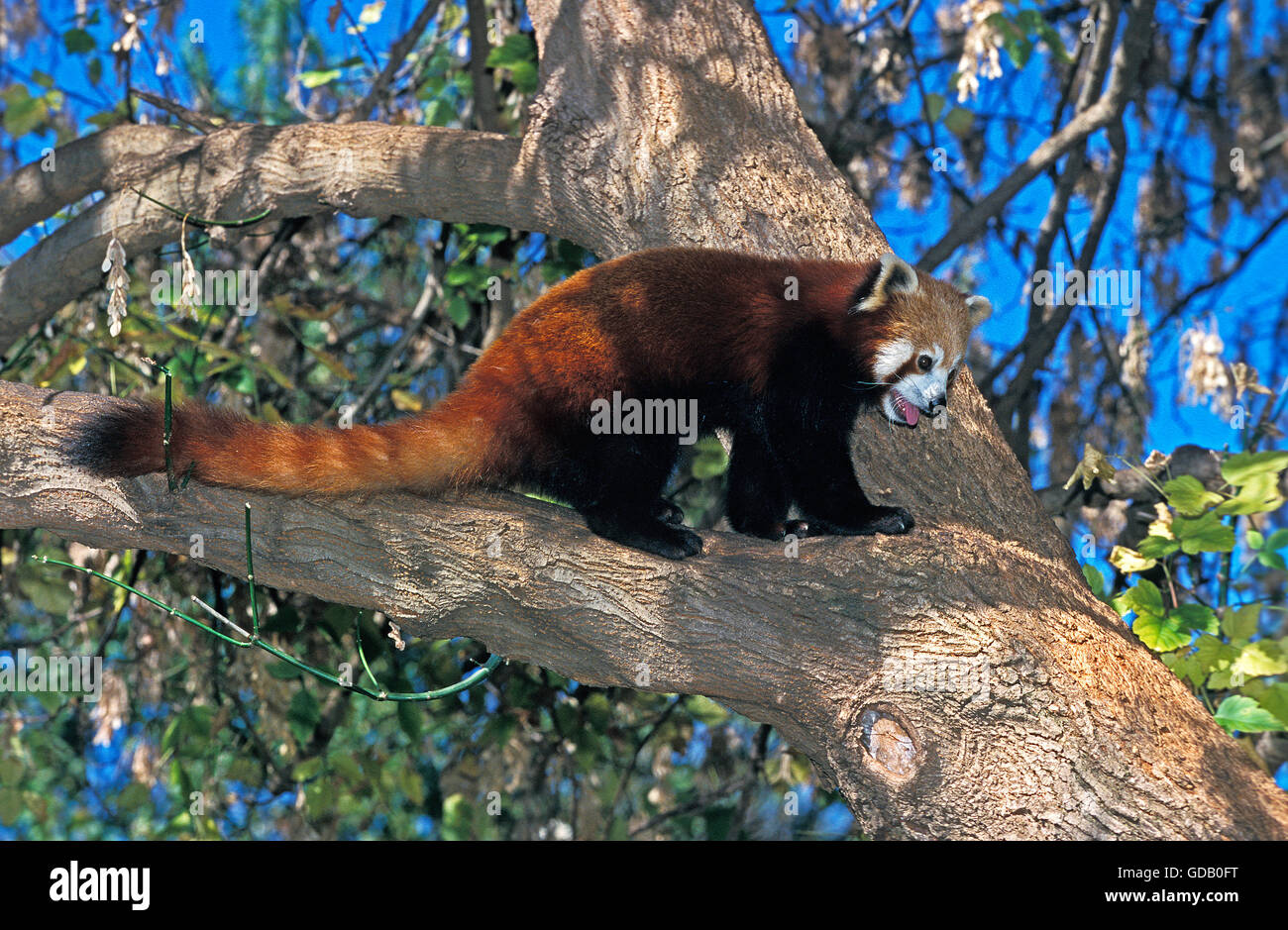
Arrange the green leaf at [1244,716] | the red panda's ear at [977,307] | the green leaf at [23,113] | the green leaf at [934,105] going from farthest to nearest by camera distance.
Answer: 1. the green leaf at [934,105]
2. the green leaf at [23,113]
3. the red panda's ear at [977,307]
4. the green leaf at [1244,716]

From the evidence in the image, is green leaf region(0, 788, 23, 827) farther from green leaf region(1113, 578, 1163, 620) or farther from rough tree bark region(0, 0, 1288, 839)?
green leaf region(1113, 578, 1163, 620)

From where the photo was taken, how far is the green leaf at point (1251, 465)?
3539mm

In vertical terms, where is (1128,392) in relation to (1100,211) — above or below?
below

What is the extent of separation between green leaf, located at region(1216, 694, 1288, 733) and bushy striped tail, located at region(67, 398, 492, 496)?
2.49 m

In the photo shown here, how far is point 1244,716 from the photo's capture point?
345 cm

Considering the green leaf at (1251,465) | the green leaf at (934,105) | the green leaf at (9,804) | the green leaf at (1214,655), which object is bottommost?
the green leaf at (9,804)

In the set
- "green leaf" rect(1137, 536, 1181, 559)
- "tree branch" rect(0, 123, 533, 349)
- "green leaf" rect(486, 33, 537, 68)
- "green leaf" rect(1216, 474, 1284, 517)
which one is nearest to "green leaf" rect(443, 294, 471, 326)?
"tree branch" rect(0, 123, 533, 349)

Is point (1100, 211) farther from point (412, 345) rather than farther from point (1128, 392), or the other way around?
point (412, 345)

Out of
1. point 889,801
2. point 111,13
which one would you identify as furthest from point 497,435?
point 111,13

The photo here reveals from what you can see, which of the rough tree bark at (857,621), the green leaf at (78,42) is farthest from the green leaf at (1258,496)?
the green leaf at (78,42)

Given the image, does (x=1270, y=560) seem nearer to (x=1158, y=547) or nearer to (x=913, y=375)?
(x=1158, y=547)

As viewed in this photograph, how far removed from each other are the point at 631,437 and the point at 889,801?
1324 millimetres

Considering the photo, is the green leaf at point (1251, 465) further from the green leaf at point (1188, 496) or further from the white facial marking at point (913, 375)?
the white facial marking at point (913, 375)

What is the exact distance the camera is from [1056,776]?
3.05 m
